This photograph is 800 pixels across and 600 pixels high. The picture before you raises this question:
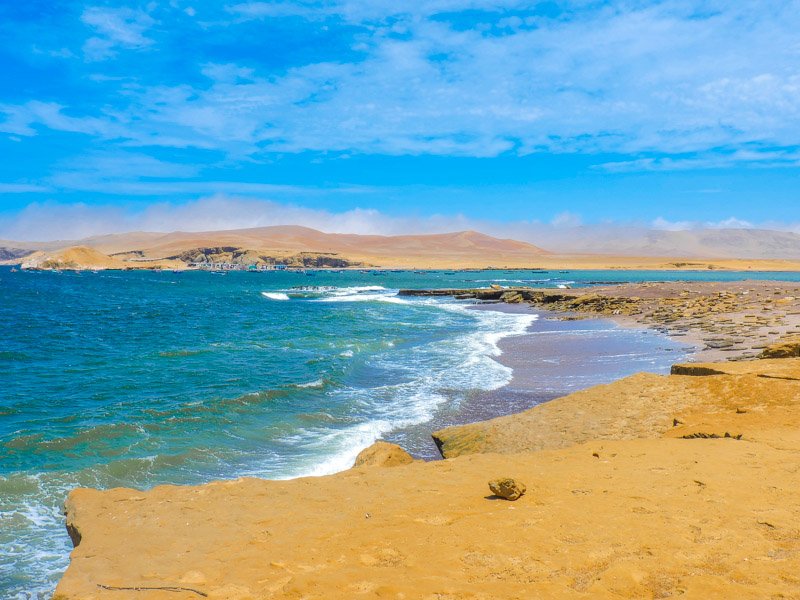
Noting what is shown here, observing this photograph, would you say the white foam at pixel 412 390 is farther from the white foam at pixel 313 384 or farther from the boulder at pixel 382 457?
the white foam at pixel 313 384

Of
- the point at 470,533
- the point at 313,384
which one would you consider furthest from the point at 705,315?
the point at 470,533

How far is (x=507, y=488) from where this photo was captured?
695 centimetres

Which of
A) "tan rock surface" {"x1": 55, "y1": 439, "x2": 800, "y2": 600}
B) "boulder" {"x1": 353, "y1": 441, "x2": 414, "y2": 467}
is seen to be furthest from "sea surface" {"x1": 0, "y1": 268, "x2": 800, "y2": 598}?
"tan rock surface" {"x1": 55, "y1": 439, "x2": 800, "y2": 600}

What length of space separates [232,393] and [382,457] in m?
9.20

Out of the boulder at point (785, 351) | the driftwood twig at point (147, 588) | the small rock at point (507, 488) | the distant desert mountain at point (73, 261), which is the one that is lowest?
the driftwood twig at point (147, 588)

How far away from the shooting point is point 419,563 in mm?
5410

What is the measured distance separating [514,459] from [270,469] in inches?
206

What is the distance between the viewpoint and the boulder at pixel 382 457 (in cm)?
980

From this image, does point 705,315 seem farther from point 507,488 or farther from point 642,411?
point 507,488

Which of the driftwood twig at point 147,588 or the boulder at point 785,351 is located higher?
the boulder at point 785,351

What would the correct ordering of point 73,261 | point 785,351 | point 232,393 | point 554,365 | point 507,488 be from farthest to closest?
point 73,261, point 554,365, point 232,393, point 785,351, point 507,488

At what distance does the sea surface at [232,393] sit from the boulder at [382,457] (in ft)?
4.85

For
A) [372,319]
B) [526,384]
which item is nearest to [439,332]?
[372,319]

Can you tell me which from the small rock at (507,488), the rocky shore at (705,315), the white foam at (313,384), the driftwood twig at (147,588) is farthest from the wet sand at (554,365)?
the driftwood twig at (147,588)
